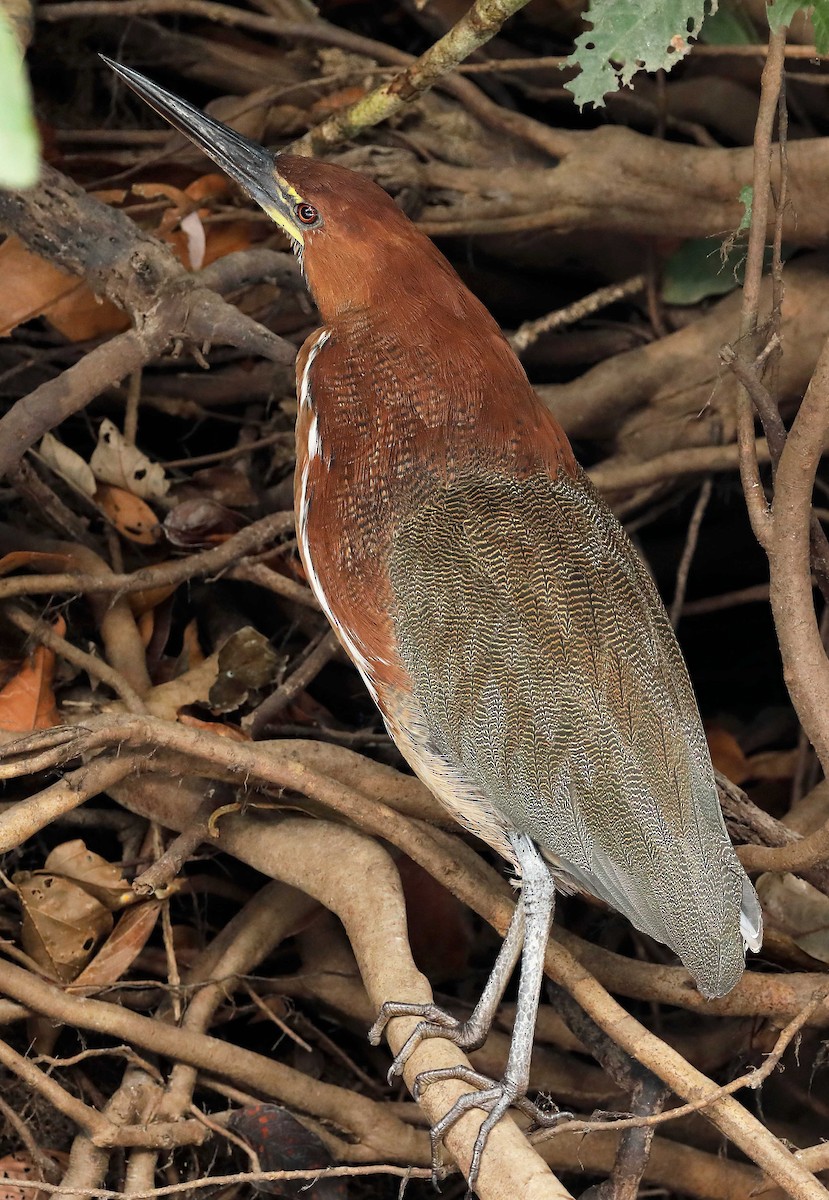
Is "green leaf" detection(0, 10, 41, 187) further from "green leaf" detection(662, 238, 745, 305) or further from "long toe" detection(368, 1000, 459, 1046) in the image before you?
"green leaf" detection(662, 238, 745, 305)

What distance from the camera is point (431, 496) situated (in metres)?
1.78

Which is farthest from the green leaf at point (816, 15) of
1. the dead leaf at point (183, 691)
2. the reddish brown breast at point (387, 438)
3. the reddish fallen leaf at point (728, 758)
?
the reddish fallen leaf at point (728, 758)

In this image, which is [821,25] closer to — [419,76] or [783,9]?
[783,9]

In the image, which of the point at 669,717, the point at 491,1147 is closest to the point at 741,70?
the point at 669,717

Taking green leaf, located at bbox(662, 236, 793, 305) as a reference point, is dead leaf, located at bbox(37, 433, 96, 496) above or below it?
below

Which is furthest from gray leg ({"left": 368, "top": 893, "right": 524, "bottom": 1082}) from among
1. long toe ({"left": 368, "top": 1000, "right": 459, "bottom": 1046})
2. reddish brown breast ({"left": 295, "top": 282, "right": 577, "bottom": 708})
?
reddish brown breast ({"left": 295, "top": 282, "right": 577, "bottom": 708})

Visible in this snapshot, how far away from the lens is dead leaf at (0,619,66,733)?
213 cm

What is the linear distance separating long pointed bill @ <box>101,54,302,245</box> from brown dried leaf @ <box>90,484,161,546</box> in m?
0.76

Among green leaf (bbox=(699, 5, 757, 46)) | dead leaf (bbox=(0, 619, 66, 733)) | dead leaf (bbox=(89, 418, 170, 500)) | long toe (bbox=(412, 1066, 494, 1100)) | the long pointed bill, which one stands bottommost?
long toe (bbox=(412, 1066, 494, 1100))

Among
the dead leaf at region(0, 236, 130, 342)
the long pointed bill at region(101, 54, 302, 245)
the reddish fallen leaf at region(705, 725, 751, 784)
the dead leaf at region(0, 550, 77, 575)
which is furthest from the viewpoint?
the reddish fallen leaf at region(705, 725, 751, 784)

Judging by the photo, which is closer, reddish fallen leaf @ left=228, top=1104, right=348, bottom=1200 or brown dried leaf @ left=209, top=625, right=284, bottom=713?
reddish fallen leaf @ left=228, top=1104, right=348, bottom=1200

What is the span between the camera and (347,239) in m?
1.85

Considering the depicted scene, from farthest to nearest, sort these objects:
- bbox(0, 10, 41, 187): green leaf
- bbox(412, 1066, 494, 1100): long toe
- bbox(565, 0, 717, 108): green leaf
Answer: bbox(412, 1066, 494, 1100): long toe → bbox(565, 0, 717, 108): green leaf → bbox(0, 10, 41, 187): green leaf

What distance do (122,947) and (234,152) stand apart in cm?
132
